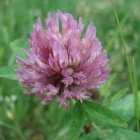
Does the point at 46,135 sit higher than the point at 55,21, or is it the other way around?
the point at 55,21

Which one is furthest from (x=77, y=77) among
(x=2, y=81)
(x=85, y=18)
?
(x=85, y=18)

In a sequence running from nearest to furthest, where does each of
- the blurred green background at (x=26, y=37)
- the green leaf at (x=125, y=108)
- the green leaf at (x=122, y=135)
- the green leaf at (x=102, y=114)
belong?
the green leaf at (x=102, y=114)
the green leaf at (x=122, y=135)
the green leaf at (x=125, y=108)
the blurred green background at (x=26, y=37)

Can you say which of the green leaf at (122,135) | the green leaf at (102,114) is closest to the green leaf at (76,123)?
the green leaf at (102,114)

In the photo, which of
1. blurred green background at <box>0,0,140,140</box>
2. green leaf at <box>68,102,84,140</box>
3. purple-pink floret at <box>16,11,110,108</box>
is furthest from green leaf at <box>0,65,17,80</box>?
blurred green background at <box>0,0,140,140</box>

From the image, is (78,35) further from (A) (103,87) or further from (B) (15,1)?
(B) (15,1)

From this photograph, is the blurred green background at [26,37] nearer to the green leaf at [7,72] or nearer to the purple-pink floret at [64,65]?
the purple-pink floret at [64,65]

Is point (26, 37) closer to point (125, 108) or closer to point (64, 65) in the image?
point (125, 108)
